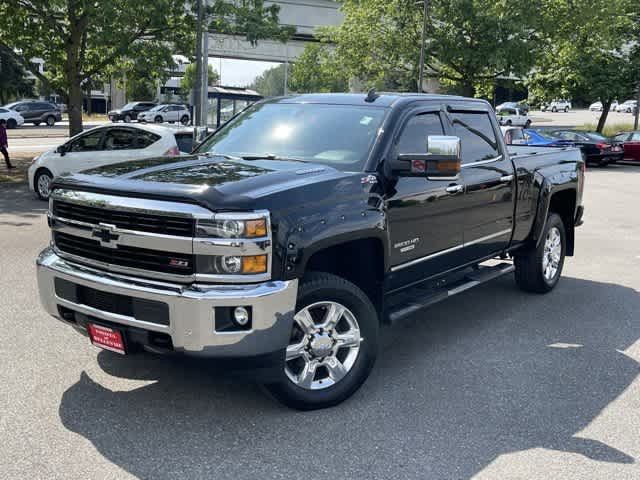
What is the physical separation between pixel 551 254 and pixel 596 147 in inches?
774

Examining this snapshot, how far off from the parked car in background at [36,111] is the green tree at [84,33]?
85.9ft

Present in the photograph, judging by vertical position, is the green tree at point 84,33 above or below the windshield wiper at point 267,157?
above

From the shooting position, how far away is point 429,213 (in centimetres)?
521

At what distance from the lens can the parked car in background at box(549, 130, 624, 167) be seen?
25422 mm

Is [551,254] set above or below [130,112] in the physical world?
below

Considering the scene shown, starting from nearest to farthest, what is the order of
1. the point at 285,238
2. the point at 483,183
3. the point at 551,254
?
1. the point at 285,238
2. the point at 483,183
3. the point at 551,254

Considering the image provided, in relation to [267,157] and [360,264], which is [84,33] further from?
[360,264]

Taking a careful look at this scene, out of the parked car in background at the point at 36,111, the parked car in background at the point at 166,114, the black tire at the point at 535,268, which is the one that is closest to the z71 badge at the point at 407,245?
the black tire at the point at 535,268

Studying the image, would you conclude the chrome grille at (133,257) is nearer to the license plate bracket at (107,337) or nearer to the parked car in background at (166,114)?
the license plate bracket at (107,337)

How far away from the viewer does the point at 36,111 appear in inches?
1769

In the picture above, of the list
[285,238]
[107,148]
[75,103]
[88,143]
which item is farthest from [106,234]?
[75,103]

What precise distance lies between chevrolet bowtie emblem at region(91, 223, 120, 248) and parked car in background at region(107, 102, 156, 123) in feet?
155

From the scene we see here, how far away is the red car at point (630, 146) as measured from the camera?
26672 mm

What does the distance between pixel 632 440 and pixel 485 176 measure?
2.57 m
